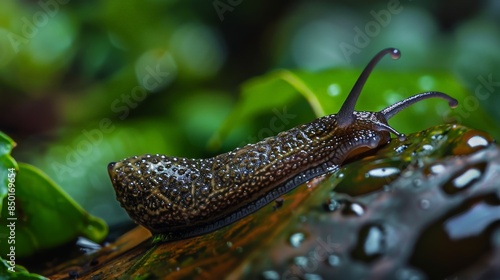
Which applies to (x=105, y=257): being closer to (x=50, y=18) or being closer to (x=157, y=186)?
→ (x=157, y=186)

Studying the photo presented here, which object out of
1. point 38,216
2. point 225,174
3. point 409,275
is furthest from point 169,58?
point 409,275

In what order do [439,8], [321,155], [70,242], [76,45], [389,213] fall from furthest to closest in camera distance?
[439,8] < [76,45] < [70,242] < [321,155] < [389,213]

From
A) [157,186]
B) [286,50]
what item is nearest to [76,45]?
[286,50]

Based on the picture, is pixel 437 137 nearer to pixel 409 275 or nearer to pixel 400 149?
pixel 400 149

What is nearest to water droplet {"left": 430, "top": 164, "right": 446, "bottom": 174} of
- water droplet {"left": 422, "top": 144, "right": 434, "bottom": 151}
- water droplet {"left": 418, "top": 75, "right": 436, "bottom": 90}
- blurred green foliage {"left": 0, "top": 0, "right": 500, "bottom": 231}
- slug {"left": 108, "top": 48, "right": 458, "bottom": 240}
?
water droplet {"left": 422, "top": 144, "right": 434, "bottom": 151}

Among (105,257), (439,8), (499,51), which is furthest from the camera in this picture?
(439,8)

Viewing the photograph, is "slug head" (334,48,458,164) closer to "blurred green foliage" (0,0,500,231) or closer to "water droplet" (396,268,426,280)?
"water droplet" (396,268,426,280)
